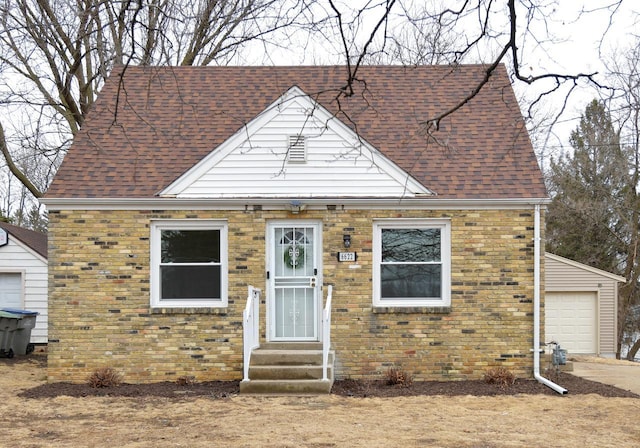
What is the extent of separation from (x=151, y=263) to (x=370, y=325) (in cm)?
376

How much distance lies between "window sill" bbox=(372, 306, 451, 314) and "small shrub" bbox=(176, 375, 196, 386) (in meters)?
3.16

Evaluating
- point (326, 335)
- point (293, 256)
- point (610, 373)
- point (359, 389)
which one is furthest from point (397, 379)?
point (610, 373)

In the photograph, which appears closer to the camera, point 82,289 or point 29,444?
point 29,444

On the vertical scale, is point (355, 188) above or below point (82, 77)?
below

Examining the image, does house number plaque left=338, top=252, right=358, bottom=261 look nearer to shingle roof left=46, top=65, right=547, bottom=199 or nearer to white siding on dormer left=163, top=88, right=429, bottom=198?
white siding on dormer left=163, top=88, right=429, bottom=198

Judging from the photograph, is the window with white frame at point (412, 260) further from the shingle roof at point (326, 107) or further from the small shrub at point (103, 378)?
the small shrub at point (103, 378)

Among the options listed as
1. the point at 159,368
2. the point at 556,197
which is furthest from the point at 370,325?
the point at 556,197

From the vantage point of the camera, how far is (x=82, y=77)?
850 inches

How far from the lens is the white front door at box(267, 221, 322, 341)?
12.6 meters

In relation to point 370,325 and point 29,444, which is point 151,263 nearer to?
point 370,325

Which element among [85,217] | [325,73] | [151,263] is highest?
[325,73]

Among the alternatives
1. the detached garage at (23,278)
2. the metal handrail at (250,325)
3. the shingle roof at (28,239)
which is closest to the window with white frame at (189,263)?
the metal handrail at (250,325)

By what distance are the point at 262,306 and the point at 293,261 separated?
3.01ft

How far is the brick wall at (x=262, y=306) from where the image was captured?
40.4 ft
